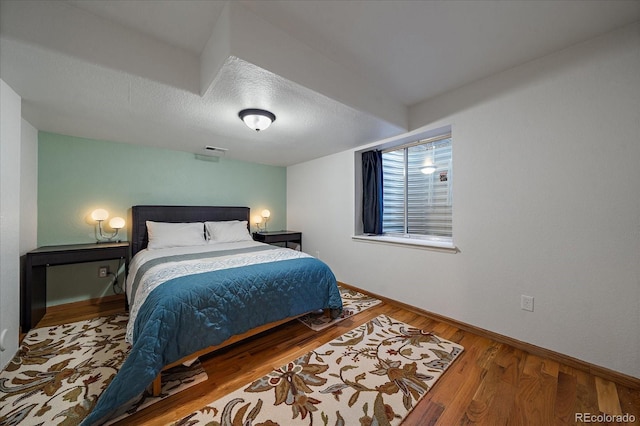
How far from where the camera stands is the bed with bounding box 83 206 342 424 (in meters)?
1.36

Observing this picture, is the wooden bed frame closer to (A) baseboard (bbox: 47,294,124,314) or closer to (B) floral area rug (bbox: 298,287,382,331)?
(B) floral area rug (bbox: 298,287,382,331)

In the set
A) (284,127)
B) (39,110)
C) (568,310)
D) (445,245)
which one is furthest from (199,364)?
(568,310)

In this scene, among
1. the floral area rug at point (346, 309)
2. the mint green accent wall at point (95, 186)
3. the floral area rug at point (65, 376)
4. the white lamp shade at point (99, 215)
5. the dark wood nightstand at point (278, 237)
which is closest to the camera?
the floral area rug at point (65, 376)

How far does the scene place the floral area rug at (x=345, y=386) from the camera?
1.30 meters

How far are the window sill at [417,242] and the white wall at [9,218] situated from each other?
3220 mm

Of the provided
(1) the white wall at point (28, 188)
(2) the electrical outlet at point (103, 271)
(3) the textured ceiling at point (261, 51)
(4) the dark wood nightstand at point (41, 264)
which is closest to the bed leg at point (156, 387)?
(4) the dark wood nightstand at point (41, 264)

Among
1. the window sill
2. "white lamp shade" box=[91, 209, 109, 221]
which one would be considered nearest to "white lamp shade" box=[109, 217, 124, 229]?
"white lamp shade" box=[91, 209, 109, 221]

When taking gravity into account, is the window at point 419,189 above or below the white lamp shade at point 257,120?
below

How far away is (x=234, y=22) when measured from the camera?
138 cm

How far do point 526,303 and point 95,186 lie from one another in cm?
473


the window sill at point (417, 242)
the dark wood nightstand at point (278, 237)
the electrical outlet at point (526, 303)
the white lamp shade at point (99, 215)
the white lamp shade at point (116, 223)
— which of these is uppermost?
the white lamp shade at point (99, 215)

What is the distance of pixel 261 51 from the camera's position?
4.90 feet

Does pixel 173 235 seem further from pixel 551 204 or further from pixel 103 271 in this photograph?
pixel 551 204

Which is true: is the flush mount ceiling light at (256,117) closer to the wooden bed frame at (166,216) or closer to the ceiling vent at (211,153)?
the ceiling vent at (211,153)
